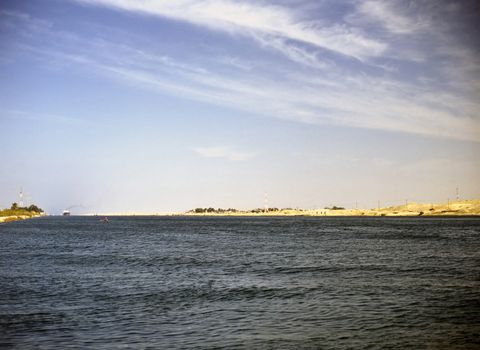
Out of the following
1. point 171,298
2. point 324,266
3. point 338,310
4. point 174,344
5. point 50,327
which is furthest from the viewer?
point 324,266

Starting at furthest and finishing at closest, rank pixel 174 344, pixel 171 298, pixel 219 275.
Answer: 1. pixel 219 275
2. pixel 171 298
3. pixel 174 344

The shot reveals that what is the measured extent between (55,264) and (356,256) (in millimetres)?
44229

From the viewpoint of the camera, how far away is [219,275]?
5241 cm

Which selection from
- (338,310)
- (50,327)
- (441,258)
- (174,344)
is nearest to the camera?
(174,344)

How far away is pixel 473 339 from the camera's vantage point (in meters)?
25.7

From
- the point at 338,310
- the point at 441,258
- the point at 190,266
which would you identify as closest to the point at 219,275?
the point at 190,266

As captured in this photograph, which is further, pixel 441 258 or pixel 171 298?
pixel 441 258

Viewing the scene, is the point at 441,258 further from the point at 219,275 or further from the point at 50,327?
the point at 50,327

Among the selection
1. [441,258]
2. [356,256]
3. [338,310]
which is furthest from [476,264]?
[338,310]

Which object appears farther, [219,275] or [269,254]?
[269,254]

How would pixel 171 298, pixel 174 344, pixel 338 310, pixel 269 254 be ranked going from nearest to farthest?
pixel 174 344
pixel 338 310
pixel 171 298
pixel 269 254

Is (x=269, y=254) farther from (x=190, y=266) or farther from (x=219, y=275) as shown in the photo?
(x=219, y=275)

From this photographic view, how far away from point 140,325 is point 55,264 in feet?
128

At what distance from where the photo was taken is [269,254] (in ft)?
255
